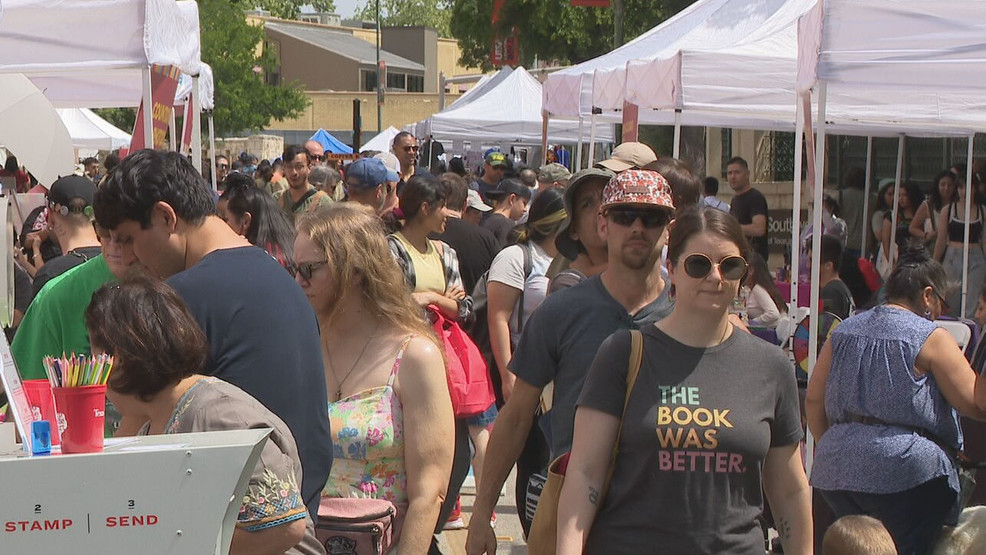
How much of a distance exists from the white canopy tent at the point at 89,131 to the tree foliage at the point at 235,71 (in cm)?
2340

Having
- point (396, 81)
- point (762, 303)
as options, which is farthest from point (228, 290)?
point (396, 81)

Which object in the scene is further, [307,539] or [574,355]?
[574,355]

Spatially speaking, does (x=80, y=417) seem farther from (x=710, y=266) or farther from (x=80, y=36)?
(x=80, y=36)

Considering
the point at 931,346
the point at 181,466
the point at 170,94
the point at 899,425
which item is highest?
the point at 170,94

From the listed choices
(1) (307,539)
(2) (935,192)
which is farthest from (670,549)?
(2) (935,192)

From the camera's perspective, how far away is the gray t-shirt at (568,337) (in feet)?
11.8

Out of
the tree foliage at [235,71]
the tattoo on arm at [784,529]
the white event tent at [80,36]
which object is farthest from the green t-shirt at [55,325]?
the tree foliage at [235,71]

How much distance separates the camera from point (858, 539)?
12.5ft

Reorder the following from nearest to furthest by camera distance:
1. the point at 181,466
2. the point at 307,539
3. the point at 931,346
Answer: the point at 181,466 < the point at 307,539 < the point at 931,346

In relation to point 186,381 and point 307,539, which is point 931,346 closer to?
point 307,539

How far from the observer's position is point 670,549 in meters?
3.07

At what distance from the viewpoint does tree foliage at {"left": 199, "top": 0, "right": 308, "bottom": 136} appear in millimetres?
49312

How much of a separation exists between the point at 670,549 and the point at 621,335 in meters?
0.53

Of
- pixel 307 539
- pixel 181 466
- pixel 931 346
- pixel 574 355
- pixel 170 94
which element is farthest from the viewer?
pixel 170 94
